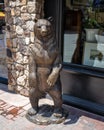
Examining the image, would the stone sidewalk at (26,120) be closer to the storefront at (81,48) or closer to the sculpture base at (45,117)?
the sculpture base at (45,117)

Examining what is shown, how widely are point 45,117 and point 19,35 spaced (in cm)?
144

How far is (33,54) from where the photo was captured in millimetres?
3006

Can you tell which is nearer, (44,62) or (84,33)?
(44,62)

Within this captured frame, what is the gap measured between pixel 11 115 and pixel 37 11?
5.35ft

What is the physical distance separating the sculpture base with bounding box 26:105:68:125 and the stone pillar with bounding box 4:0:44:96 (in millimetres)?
782

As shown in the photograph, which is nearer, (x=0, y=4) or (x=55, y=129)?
(x=55, y=129)

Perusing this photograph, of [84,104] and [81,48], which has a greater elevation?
[81,48]

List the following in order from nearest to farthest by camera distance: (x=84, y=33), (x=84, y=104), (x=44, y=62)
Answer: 1. (x=44, y=62)
2. (x=84, y=104)
3. (x=84, y=33)

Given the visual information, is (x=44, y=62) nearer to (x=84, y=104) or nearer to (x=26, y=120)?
(x=26, y=120)

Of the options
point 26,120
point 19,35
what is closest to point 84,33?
point 19,35

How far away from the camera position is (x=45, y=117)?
10.8 ft

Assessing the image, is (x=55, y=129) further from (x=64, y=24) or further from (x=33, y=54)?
(x=64, y=24)

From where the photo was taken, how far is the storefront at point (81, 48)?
3637mm

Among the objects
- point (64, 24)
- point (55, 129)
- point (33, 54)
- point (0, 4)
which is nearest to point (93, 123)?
point (55, 129)
